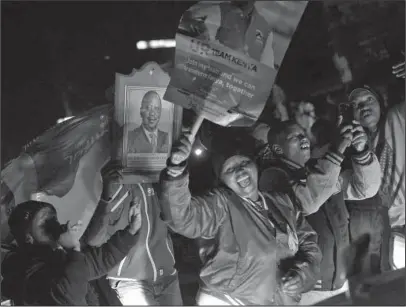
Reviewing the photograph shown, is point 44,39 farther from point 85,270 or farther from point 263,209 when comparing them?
point 263,209

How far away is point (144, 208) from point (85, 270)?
220mm

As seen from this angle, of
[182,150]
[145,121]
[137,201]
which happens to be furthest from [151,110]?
[137,201]

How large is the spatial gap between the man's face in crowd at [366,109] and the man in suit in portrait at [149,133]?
577 mm

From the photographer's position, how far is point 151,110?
1.62m

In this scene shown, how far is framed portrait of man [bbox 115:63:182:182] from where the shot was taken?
5.30 feet

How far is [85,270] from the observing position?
155cm

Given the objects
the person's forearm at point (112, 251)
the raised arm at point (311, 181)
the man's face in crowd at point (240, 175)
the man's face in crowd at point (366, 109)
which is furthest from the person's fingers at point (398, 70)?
the person's forearm at point (112, 251)

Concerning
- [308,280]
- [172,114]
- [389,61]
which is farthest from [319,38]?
[308,280]

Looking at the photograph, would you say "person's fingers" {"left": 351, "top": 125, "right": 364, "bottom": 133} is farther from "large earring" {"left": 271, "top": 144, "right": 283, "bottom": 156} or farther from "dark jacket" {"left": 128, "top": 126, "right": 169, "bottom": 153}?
"dark jacket" {"left": 128, "top": 126, "right": 169, "bottom": 153}

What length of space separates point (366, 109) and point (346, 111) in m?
0.06

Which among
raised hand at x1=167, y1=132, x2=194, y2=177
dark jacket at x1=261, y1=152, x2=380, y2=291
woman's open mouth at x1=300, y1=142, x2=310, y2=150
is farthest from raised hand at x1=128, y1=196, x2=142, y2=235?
woman's open mouth at x1=300, y1=142, x2=310, y2=150

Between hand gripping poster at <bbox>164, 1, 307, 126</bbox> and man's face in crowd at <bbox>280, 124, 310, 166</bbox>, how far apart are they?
0.18 m

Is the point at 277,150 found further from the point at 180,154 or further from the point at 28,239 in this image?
the point at 28,239

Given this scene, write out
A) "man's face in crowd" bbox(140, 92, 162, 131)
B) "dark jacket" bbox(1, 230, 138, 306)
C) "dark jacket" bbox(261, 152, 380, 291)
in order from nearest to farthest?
1. "dark jacket" bbox(1, 230, 138, 306)
2. "man's face in crowd" bbox(140, 92, 162, 131)
3. "dark jacket" bbox(261, 152, 380, 291)
